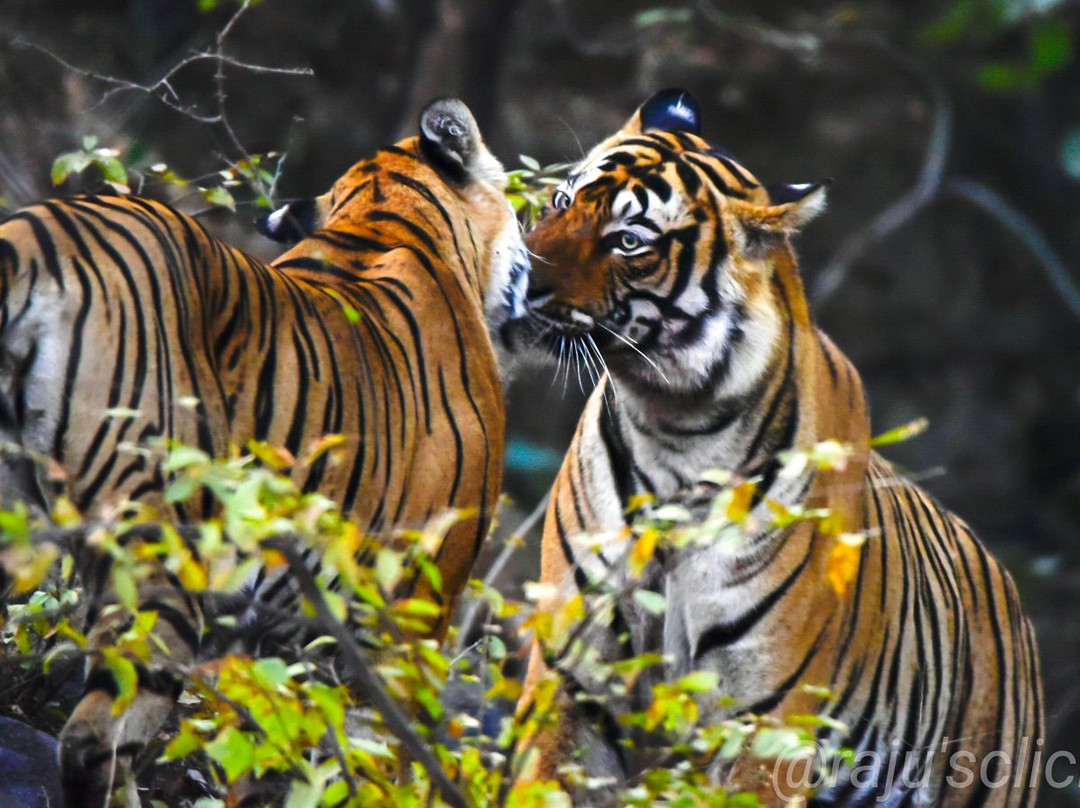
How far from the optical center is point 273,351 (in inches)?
Answer: 147

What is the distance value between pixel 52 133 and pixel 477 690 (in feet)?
14.5

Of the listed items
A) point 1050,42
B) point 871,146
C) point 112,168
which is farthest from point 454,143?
point 871,146

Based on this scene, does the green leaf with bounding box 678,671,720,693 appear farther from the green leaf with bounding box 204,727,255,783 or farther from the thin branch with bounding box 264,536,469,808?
the green leaf with bounding box 204,727,255,783

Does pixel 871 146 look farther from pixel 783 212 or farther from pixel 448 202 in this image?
pixel 783 212

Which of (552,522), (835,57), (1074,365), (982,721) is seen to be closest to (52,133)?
(552,522)

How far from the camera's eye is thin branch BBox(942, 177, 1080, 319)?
1131cm

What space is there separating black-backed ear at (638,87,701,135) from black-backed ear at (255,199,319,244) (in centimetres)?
100

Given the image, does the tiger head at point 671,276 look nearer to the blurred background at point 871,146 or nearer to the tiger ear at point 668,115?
the tiger ear at point 668,115

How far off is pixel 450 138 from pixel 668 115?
716mm

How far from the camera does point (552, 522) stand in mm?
4117

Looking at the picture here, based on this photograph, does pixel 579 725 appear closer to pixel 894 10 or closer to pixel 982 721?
pixel 982 721

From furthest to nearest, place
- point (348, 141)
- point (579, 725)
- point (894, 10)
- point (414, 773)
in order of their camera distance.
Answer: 1. point (894, 10)
2. point (348, 141)
3. point (579, 725)
4. point (414, 773)

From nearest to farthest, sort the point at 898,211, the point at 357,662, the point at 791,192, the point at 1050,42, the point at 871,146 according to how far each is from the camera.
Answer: the point at 357,662 → the point at 791,192 → the point at 1050,42 → the point at 898,211 → the point at 871,146

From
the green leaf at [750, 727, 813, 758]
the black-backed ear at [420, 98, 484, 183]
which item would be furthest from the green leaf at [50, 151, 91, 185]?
the green leaf at [750, 727, 813, 758]
